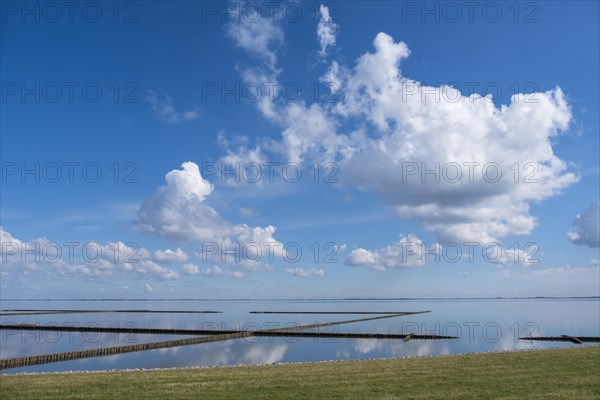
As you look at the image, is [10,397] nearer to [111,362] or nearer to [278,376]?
[278,376]

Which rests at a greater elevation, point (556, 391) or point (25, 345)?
point (556, 391)

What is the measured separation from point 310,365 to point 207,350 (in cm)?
3539

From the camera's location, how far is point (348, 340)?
2894 inches

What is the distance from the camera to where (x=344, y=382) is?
74.7 feet

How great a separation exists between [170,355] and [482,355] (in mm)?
38245

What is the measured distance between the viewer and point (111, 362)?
49094mm

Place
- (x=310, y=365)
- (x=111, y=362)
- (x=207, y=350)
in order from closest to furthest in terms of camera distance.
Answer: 1. (x=310, y=365)
2. (x=111, y=362)
3. (x=207, y=350)

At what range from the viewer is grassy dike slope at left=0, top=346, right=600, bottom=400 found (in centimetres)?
1992

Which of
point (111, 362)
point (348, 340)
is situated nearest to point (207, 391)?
point (111, 362)

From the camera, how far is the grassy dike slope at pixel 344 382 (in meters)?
19.9

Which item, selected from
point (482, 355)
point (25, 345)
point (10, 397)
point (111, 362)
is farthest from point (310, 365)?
point (25, 345)

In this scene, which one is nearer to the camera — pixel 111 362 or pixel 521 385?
pixel 521 385

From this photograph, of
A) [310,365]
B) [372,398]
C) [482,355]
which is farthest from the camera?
[482,355]

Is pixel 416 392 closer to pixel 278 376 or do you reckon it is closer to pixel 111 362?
pixel 278 376
